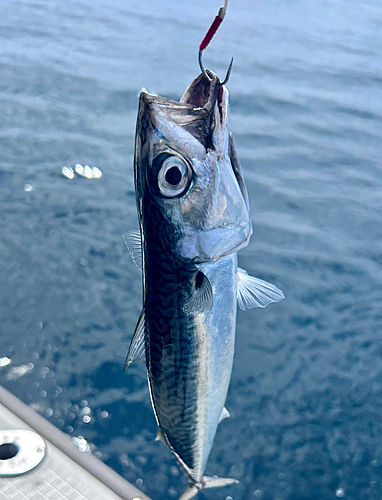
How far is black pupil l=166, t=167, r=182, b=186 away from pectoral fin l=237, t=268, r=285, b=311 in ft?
1.86

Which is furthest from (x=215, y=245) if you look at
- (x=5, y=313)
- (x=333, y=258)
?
(x=333, y=258)

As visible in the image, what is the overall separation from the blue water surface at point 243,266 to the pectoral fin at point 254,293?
2.49 metres

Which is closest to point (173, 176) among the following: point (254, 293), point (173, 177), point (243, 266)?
→ point (173, 177)

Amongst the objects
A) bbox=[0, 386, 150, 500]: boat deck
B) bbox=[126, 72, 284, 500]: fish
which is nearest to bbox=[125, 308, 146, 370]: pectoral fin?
bbox=[126, 72, 284, 500]: fish

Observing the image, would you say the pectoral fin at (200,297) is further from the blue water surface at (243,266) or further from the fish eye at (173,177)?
the blue water surface at (243,266)

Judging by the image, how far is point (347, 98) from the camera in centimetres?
1138

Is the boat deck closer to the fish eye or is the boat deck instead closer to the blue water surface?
the blue water surface

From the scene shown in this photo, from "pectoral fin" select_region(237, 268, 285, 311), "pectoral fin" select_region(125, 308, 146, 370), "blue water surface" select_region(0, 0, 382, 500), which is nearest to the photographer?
"pectoral fin" select_region(125, 308, 146, 370)

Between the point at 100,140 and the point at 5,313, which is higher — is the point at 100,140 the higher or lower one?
the higher one

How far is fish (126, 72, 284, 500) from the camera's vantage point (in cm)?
162

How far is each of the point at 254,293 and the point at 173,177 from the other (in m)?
0.66

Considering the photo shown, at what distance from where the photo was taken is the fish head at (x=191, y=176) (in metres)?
1.60

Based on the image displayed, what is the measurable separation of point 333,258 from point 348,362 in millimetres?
1703

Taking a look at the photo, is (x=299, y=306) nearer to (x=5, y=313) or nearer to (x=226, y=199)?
(x=5, y=313)
